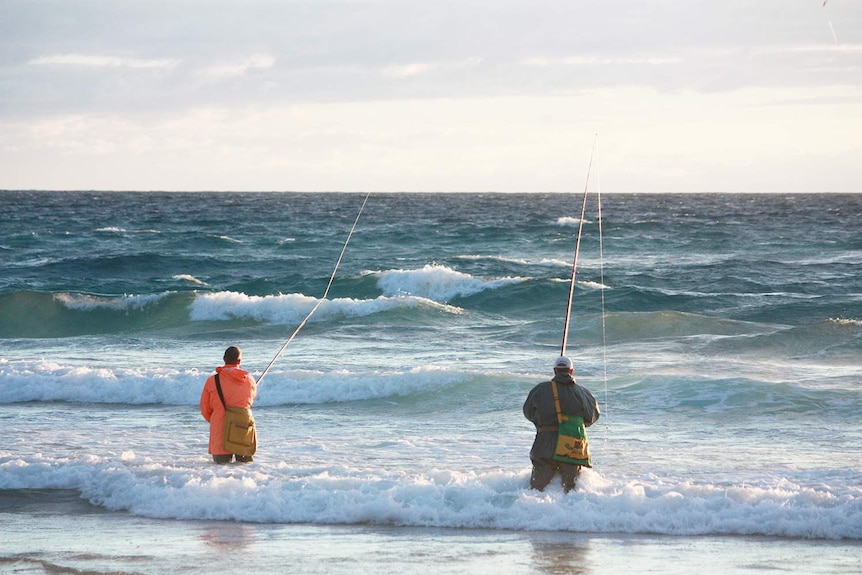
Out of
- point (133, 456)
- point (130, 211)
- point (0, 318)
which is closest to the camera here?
point (133, 456)

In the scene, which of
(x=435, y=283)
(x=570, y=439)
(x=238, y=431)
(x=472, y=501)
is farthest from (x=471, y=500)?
(x=435, y=283)

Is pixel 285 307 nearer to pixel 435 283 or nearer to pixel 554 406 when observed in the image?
pixel 435 283

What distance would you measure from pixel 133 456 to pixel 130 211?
169 feet

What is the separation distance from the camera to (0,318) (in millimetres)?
22922

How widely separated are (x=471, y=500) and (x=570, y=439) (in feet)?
2.92

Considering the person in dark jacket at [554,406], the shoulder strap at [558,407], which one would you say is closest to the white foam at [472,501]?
Answer: the person in dark jacket at [554,406]

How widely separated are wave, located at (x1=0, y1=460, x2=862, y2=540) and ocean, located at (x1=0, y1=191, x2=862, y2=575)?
22mm

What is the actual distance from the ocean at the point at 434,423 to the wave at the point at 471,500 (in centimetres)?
2

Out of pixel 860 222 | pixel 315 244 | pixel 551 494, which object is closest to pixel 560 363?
pixel 551 494

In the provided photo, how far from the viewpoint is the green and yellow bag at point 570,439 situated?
7324 millimetres

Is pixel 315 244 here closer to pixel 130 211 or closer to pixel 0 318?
pixel 0 318

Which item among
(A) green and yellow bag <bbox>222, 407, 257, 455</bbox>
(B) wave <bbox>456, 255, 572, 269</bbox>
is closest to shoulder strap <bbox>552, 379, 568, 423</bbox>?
(A) green and yellow bag <bbox>222, 407, 257, 455</bbox>

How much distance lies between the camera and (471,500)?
7.71 meters

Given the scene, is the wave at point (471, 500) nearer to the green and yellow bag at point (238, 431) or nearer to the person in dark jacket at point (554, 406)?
the green and yellow bag at point (238, 431)
